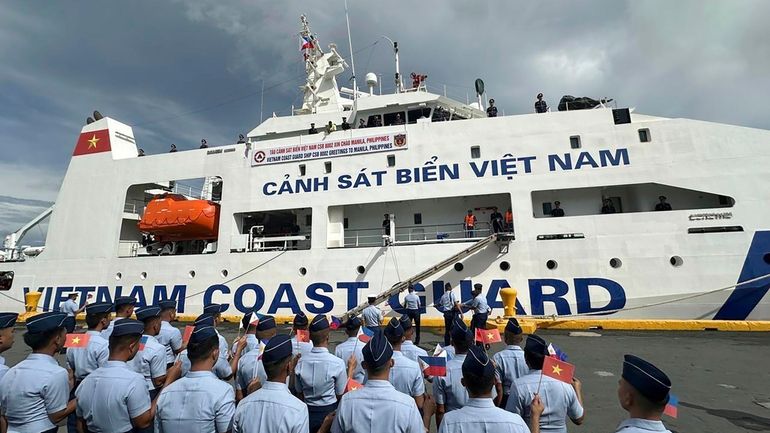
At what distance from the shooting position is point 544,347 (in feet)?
8.15

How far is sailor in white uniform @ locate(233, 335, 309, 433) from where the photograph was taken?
Answer: 6.09ft

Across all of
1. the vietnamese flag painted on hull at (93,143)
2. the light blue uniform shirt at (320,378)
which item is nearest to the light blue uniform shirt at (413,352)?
the light blue uniform shirt at (320,378)

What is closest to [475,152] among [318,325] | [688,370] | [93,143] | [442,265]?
[442,265]

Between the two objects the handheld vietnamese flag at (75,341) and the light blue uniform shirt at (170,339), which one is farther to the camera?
the light blue uniform shirt at (170,339)

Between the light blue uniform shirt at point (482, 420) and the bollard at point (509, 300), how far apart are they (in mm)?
7261

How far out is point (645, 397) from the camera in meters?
1.60

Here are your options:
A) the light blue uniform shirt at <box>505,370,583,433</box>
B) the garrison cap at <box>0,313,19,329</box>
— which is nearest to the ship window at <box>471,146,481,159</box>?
the light blue uniform shirt at <box>505,370,583,433</box>

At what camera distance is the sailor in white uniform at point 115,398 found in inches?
88.6

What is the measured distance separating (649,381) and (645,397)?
0.25 feet

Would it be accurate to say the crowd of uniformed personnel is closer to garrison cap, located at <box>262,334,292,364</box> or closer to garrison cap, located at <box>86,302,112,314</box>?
garrison cap, located at <box>262,334,292,364</box>

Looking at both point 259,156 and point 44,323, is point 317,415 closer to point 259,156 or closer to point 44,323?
point 44,323

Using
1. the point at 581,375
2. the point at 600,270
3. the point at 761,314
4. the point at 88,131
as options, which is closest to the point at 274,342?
the point at 581,375

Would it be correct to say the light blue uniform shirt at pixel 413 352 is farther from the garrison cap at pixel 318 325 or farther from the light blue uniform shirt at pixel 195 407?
the light blue uniform shirt at pixel 195 407

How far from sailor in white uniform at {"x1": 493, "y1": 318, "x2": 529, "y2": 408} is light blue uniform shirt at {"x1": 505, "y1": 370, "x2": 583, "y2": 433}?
0.58 metres
